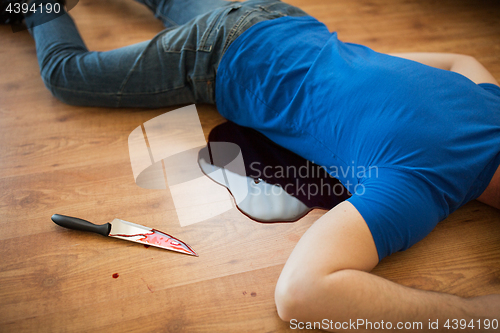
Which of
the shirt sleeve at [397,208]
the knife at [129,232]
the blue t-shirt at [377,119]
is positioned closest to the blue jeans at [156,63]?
the blue t-shirt at [377,119]

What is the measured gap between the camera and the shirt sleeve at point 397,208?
23.3 inches

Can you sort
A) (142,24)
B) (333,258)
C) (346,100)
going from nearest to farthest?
(333,258)
(346,100)
(142,24)

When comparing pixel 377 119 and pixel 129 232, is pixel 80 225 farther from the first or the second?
pixel 377 119

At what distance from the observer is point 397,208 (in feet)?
1.95

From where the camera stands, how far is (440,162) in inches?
24.1

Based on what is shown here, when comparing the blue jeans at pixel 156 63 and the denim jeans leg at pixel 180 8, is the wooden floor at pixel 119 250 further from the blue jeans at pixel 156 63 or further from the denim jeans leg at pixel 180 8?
the denim jeans leg at pixel 180 8

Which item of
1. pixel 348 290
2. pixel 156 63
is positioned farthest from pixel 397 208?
pixel 156 63

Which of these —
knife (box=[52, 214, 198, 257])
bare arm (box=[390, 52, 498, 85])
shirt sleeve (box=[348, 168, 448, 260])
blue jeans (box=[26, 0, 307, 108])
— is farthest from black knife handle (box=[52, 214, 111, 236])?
bare arm (box=[390, 52, 498, 85])

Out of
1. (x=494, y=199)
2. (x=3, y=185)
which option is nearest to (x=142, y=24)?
(x=3, y=185)

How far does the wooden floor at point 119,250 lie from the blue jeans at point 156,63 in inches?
3.6

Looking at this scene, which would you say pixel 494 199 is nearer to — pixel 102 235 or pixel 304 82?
pixel 304 82

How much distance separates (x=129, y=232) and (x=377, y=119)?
59 cm

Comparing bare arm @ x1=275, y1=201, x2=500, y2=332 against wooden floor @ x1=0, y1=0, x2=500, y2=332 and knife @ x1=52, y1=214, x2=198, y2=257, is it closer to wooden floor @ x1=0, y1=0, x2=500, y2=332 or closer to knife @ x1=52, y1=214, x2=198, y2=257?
wooden floor @ x1=0, y1=0, x2=500, y2=332

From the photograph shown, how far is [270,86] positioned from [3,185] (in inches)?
28.1
